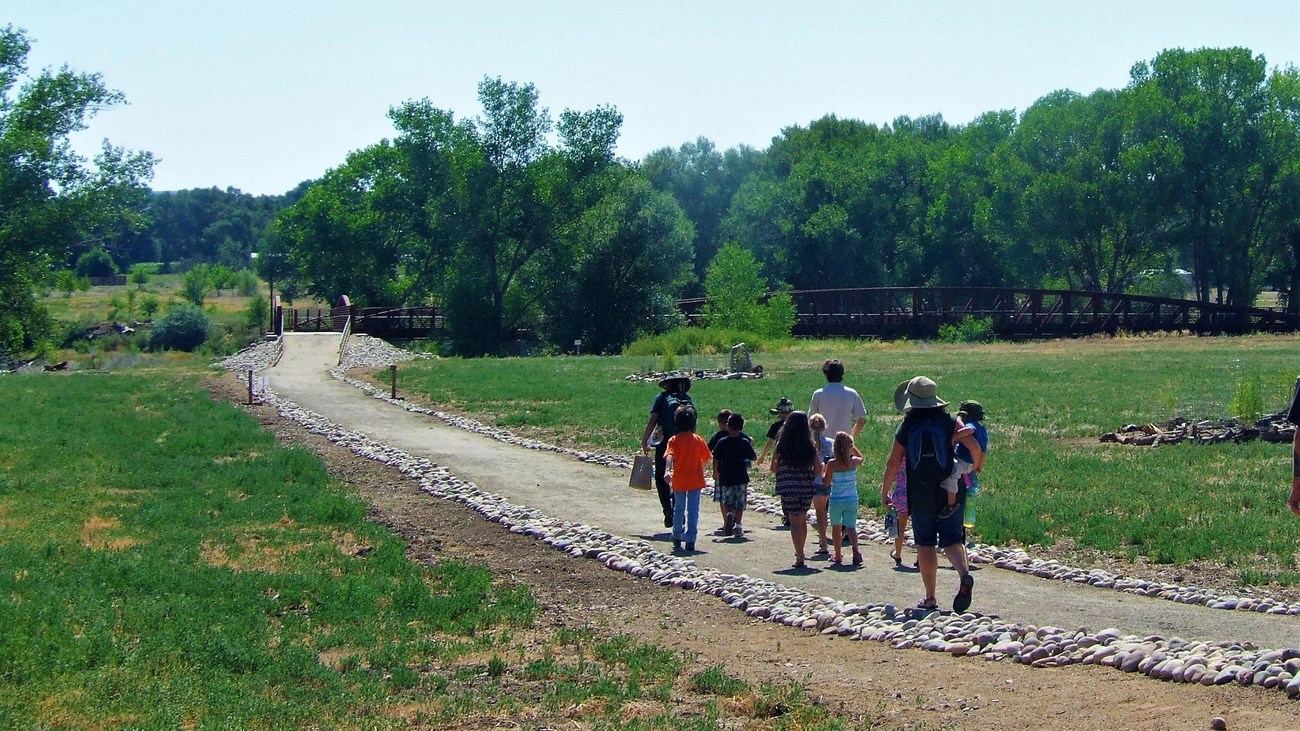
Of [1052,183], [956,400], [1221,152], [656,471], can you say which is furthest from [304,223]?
[656,471]

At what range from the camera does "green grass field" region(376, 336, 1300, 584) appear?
14094mm

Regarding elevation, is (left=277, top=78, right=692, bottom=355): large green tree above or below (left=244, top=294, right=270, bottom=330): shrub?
above

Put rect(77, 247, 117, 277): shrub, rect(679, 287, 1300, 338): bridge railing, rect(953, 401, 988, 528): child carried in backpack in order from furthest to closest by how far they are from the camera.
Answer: rect(77, 247, 117, 277): shrub < rect(679, 287, 1300, 338): bridge railing < rect(953, 401, 988, 528): child carried in backpack

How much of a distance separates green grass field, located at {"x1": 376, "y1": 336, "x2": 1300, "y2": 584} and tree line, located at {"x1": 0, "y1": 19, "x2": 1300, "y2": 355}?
20.8 meters

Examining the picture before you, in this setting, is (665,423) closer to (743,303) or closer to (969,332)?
(743,303)

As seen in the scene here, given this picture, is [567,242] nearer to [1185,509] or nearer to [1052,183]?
[1052,183]

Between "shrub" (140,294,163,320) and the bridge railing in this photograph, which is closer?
the bridge railing

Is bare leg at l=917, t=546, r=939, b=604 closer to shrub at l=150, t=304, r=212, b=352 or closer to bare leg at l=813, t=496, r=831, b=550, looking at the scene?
bare leg at l=813, t=496, r=831, b=550

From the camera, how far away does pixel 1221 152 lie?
80.4 metres

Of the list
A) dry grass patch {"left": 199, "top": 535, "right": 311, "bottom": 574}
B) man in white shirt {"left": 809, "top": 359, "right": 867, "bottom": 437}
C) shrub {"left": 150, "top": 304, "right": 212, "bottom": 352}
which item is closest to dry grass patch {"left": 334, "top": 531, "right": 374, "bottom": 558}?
dry grass patch {"left": 199, "top": 535, "right": 311, "bottom": 574}

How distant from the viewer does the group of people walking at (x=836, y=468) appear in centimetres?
980

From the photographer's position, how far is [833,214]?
98.8 meters

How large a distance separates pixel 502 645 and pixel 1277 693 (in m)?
5.13

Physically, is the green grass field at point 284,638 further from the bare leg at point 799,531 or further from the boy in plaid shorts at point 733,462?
the boy in plaid shorts at point 733,462
